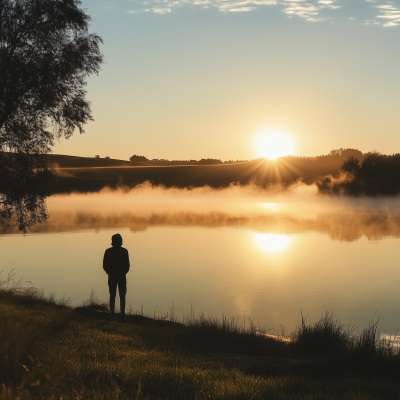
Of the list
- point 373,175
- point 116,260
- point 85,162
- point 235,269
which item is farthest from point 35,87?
point 85,162

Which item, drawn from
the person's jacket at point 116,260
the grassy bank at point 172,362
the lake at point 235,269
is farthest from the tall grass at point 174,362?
the lake at point 235,269

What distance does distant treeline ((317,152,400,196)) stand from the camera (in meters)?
89.8

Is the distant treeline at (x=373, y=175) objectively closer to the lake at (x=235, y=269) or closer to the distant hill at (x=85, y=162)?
the lake at (x=235, y=269)

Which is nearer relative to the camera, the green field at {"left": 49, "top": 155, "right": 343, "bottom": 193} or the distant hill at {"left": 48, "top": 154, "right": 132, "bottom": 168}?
the green field at {"left": 49, "top": 155, "right": 343, "bottom": 193}

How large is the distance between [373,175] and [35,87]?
86.3 meters

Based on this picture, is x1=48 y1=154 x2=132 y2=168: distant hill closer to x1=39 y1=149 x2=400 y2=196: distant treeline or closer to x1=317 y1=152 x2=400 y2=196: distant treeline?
x1=39 y1=149 x2=400 y2=196: distant treeline

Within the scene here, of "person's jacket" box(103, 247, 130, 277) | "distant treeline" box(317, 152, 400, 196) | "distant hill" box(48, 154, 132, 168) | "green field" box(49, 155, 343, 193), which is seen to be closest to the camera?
"person's jacket" box(103, 247, 130, 277)

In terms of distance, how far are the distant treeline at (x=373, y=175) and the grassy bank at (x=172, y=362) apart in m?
85.0

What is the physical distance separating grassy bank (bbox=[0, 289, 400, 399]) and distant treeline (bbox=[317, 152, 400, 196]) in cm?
8503

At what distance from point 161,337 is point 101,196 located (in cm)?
10825

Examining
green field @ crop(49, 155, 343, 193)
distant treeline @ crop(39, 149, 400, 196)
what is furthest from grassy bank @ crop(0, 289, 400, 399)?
green field @ crop(49, 155, 343, 193)

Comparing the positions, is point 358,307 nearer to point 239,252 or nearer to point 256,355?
point 256,355

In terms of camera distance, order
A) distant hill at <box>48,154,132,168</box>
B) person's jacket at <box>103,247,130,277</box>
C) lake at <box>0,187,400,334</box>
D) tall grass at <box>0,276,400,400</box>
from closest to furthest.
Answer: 1. tall grass at <box>0,276,400,400</box>
2. person's jacket at <box>103,247,130,277</box>
3. lake at <box>0,187,400,334</box>
4. distant hill at <box>48,154,132,168</box>

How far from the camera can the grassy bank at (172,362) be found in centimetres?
511
